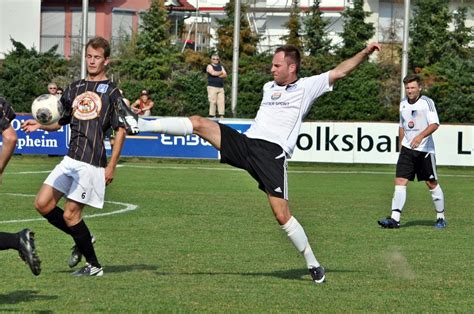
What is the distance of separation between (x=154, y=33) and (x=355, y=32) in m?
8.06

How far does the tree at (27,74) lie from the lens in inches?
1463

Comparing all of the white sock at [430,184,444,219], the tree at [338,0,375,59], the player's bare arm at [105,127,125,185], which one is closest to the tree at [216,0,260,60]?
the tree at [338,0,375,59]

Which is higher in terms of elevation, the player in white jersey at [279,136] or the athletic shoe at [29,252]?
the player in white jersey at [279,136]

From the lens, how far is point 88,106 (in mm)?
9977

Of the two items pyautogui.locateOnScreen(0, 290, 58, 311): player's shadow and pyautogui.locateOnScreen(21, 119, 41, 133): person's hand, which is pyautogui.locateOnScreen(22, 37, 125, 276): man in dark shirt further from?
pyautogui.locateOnScreen(0, 290, 58, 311): player's shadow

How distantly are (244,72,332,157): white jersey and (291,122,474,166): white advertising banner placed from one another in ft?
63.6

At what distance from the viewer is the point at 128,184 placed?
2261cm

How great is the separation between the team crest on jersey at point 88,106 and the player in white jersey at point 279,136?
855 mm

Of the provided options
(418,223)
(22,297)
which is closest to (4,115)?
(22,297)

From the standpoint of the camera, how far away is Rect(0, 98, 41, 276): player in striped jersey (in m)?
8.42

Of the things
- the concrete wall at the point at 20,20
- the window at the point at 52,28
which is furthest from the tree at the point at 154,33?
the window at the point at 52,28

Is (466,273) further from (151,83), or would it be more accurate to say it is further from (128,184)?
(151,83)

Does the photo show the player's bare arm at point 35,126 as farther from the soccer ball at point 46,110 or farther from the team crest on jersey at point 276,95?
the team crest on jersey at point 276,95

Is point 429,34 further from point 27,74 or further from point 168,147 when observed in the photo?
point 168,147
